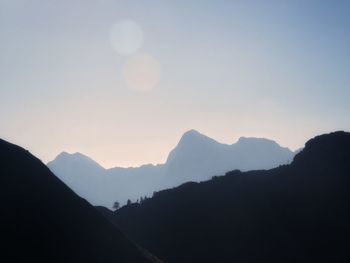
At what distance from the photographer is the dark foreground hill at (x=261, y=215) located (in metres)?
58.1

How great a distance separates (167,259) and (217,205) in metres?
16.4

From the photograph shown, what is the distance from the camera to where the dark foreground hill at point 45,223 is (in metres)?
30.1

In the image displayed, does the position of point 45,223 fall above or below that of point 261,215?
above

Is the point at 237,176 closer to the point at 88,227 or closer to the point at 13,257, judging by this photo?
the point at 88,227

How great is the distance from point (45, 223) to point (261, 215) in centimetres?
4294

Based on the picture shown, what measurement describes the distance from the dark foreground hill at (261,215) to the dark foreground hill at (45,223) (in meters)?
24.2

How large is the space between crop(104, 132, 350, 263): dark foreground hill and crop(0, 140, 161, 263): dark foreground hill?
2420 cm

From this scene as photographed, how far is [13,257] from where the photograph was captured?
27719mm

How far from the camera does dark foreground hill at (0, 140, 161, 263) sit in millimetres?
30094

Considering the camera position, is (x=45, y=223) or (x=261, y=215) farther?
(x=261, y=215)

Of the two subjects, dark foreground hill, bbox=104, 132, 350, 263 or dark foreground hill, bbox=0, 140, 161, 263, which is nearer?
dark foreground hill, bbox=0, 140, 161, 263

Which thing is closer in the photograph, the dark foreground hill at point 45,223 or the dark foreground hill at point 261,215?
the dark foreground hill at point 45,223

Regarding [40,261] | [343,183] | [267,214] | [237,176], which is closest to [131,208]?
[237,176]

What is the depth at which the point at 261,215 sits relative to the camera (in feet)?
213
